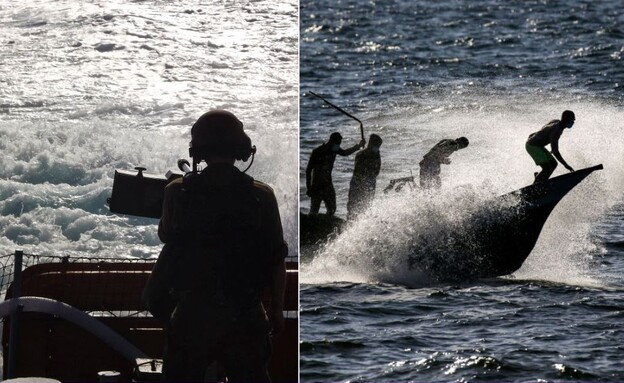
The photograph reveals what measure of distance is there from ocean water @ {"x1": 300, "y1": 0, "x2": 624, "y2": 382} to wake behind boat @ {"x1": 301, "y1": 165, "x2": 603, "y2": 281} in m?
0.12

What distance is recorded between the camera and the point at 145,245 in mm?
7504

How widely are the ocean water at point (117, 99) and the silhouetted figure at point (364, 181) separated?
107 inches

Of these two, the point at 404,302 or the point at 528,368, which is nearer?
the point at 528,368

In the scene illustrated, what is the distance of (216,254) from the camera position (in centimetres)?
389

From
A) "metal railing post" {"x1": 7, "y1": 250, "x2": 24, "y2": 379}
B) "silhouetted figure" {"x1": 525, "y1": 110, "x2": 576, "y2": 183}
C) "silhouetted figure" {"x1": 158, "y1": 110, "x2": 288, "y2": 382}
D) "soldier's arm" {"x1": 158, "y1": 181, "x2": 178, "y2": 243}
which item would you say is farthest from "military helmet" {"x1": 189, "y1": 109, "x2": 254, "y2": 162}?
"silhouetted figure" {"x1": 525, "y1": 110, "x2": 576, "y2": 183}

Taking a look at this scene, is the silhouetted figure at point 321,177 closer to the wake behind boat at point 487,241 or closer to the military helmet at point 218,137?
the wake behind boat at point 487,241

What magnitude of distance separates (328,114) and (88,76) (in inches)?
499

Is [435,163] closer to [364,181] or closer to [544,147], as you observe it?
[364,181]

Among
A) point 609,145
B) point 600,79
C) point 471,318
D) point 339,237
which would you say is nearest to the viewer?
point 471,318

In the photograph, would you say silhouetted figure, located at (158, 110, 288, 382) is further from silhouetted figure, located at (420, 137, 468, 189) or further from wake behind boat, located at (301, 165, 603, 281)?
silhouetted figure, located at (420, 137, 468, 189)

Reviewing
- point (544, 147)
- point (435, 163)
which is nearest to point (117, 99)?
point (435, 163)

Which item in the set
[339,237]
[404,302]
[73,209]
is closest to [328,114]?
[339,237]

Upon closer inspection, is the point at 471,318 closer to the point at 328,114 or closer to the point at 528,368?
the point at 528,368

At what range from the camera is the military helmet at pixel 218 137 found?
381 cm
